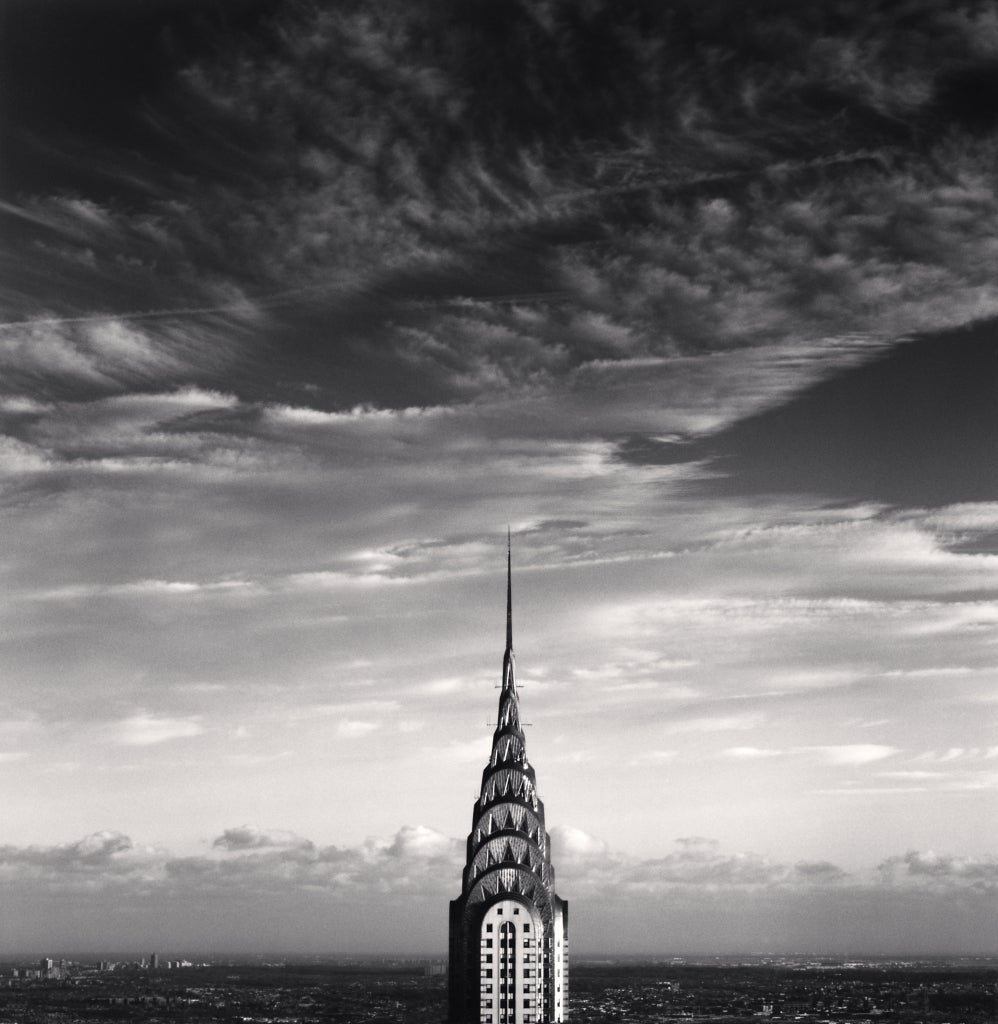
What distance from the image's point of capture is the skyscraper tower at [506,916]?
12000 cm

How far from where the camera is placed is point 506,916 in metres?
120

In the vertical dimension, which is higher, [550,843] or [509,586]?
[509,586]

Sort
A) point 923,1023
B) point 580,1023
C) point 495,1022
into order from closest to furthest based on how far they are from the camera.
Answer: point 495,1022, point 580,1023, point 923,1023

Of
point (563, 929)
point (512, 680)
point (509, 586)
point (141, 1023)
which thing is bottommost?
point (141, 1023)

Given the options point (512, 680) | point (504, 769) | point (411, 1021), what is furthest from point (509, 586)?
point (411, 1021)

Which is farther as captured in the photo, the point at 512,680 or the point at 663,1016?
the point at 663,1016

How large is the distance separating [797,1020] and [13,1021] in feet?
340

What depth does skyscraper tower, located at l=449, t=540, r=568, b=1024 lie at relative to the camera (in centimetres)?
12000

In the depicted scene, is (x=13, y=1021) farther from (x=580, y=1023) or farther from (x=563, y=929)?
(x=563, y=929)

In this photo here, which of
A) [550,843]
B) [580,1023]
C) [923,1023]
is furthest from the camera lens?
[923,1023]

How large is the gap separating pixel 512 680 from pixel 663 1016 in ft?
280

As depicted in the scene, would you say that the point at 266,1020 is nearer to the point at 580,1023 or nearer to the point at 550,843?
the point at 580,1023

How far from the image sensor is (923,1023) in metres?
188

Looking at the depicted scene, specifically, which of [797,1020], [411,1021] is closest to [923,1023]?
[797,1020]
